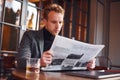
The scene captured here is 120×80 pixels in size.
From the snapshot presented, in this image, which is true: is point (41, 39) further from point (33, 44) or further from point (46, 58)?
point (46, 58)

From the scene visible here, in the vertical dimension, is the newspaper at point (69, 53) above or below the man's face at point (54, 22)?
below

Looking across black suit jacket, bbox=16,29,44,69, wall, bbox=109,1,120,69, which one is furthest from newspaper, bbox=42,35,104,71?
wall, bbox=109,1,120,69

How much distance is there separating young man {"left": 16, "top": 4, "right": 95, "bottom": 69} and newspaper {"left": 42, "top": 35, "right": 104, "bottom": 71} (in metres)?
0.09

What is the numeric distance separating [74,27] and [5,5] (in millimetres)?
1888

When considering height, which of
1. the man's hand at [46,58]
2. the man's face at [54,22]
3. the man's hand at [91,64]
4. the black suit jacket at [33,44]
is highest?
the man's face at [54,22]

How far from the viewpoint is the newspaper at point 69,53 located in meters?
1.16

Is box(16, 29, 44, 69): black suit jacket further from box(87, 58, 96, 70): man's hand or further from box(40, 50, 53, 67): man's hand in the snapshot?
box(87, 58, 96, 70): man's hand

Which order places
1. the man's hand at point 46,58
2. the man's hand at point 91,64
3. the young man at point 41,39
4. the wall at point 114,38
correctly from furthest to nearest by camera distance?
the wall at point 114,38 < the man's hand at point 91,64 < the young man at point 41,39 < the man's hand at point 46,58

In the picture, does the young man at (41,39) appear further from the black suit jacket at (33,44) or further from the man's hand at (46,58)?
the man's hand at (46,58)

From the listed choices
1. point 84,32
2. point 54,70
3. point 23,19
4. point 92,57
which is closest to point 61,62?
point 54,70

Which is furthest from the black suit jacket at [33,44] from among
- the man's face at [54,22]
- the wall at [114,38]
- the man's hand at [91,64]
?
the wall at [114,38]

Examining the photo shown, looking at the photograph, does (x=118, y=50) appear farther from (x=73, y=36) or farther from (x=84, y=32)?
(x=73, y=36)

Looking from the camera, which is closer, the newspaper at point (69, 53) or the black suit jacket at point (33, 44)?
the newspaper at point (69, 53)

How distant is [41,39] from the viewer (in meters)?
1.47
